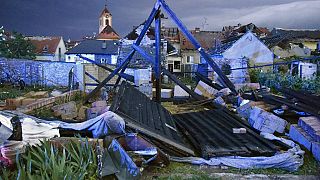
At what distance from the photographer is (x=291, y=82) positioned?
639 inches

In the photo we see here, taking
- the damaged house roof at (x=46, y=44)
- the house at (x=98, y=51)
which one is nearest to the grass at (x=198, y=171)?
the house at (x=98, y=51)

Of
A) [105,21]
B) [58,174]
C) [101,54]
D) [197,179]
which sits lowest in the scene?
[197,179]

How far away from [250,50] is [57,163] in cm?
2486

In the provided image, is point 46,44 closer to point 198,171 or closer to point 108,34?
point 108,34

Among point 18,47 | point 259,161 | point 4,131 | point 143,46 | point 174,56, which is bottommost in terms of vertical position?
point 259,161

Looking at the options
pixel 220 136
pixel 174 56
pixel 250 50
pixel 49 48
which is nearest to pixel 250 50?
pixel 250 50

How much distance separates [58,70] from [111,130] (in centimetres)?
1975

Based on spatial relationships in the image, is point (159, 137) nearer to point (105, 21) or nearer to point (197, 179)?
point (197, 179)

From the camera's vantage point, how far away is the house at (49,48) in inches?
1941

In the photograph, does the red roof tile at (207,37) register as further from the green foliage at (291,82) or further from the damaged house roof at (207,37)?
the green foliage at (291,82)

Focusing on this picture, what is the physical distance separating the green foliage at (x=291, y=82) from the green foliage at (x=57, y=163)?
1261 cm

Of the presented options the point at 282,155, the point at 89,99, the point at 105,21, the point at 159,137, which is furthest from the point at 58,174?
the point at 105,21

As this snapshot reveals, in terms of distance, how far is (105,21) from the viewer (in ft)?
237

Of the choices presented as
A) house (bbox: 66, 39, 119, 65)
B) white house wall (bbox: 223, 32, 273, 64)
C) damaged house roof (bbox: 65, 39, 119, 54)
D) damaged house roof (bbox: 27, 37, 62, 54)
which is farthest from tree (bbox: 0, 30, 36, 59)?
white house wall (bbox: 223, 32, 273, 64)
